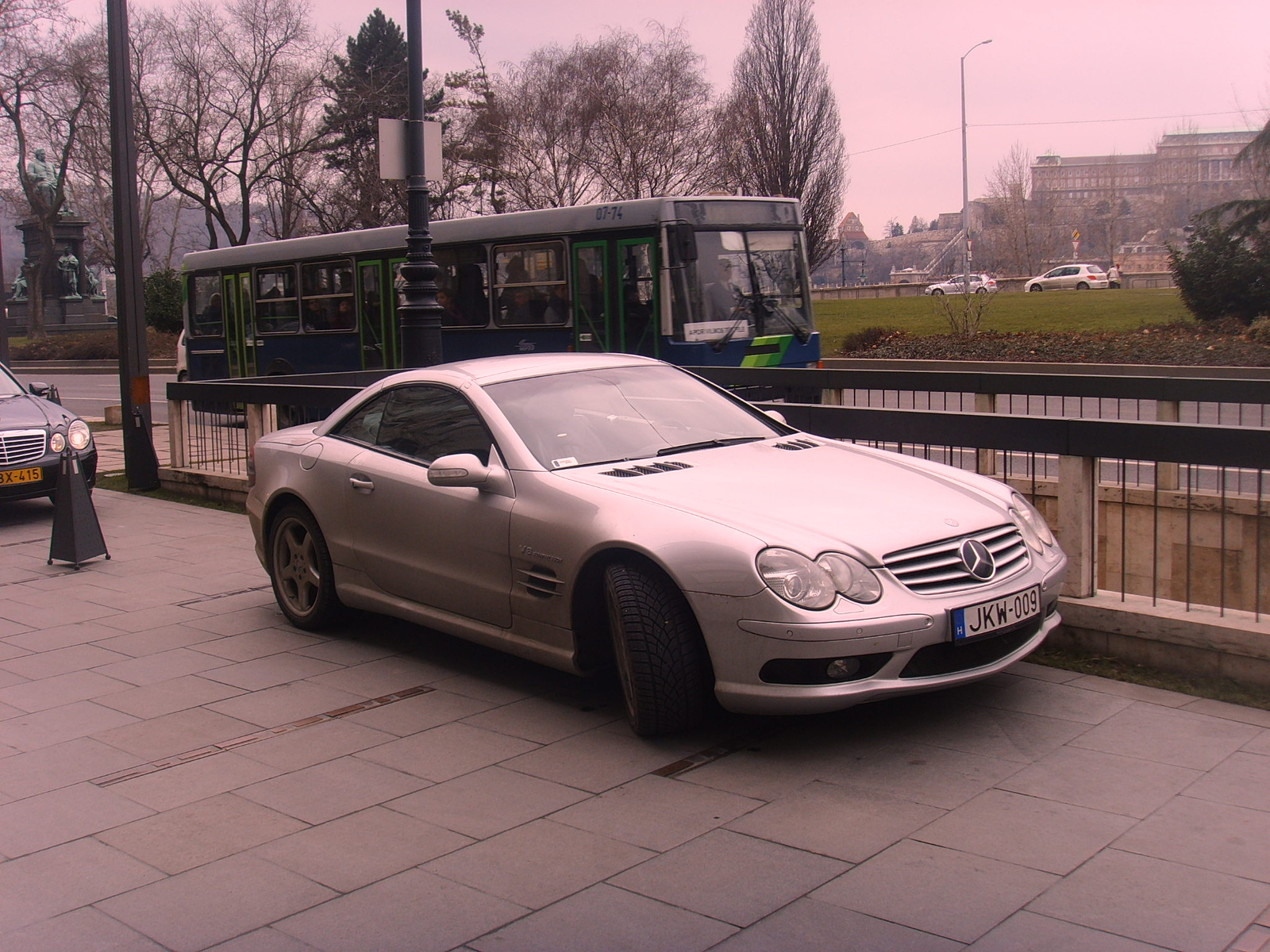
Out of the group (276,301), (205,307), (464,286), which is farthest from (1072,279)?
Result: (464,286)

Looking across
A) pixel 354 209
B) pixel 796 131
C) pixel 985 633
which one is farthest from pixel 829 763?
pixel 354 209

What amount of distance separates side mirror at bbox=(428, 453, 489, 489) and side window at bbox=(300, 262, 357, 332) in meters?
14.2

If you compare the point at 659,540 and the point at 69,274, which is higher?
the point at 69,274

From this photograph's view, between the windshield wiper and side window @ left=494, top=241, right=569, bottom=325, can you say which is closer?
the windshield wiper

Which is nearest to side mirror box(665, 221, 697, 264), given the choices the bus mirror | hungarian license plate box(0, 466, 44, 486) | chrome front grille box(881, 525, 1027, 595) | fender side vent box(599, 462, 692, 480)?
the bus mirror

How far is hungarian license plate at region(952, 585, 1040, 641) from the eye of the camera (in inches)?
181

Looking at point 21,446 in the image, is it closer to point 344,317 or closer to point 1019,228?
point 344,317

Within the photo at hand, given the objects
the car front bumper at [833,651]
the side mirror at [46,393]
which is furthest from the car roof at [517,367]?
the side mirror at [46,393]

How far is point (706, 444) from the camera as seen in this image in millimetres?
5887

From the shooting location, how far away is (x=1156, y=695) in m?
5.25

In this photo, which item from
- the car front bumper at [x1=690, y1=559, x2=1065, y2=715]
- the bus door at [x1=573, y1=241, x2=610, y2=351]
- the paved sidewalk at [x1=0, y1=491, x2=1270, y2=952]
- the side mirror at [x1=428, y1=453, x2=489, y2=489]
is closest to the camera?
the paved sidewalk at [x1=0, y1=491, x2=1270, y2=952]

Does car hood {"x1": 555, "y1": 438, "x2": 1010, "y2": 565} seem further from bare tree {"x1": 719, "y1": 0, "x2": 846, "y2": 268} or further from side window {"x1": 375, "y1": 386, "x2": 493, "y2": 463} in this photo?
bare tree {"x1": 719, "y1": 0, "x2": 846, "y2": 268}

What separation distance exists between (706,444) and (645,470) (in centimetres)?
59

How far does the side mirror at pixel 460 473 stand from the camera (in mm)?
5453
